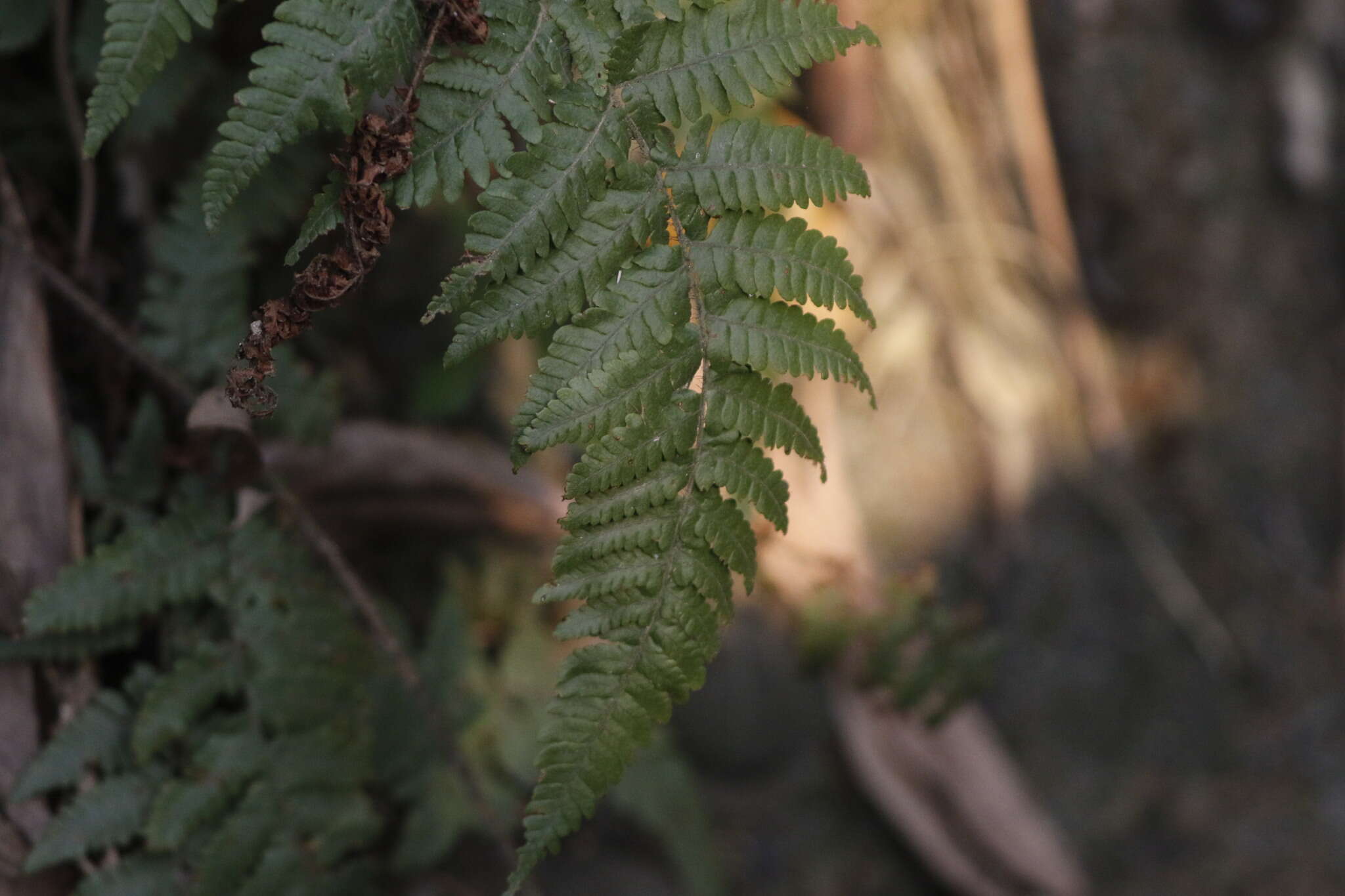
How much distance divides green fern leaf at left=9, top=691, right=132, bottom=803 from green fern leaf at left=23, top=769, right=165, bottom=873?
0.04 meters

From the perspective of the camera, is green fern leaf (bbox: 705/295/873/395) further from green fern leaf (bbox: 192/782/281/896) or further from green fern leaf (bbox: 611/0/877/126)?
green fern leaf (bbox: 192/782/281/896)

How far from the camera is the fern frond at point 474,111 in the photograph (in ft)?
3.56

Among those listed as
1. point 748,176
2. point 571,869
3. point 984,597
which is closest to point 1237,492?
point 984,597

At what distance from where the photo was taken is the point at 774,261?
114 cm

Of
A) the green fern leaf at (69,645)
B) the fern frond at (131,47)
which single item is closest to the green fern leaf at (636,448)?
the fern frond at (131,47)

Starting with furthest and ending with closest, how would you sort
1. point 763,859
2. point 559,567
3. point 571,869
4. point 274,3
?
1. point 763,859
2. point 571,869
3. point 274,3
4. point 559,567

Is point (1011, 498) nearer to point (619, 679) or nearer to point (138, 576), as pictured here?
point (619, 679)

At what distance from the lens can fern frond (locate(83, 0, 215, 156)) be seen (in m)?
1.00

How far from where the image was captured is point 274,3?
1.53 metres

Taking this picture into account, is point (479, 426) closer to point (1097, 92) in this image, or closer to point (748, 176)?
point (748, 176)

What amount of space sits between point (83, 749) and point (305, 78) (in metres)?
1.04

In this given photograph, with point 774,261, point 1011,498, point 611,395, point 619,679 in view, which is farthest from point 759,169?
point 1011,498

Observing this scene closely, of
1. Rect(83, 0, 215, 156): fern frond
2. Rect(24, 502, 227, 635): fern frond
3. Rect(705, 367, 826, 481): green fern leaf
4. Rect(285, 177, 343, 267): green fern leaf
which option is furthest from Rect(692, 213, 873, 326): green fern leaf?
Rect(24, 502, 227, 635): fern frond

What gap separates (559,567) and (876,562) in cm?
180
